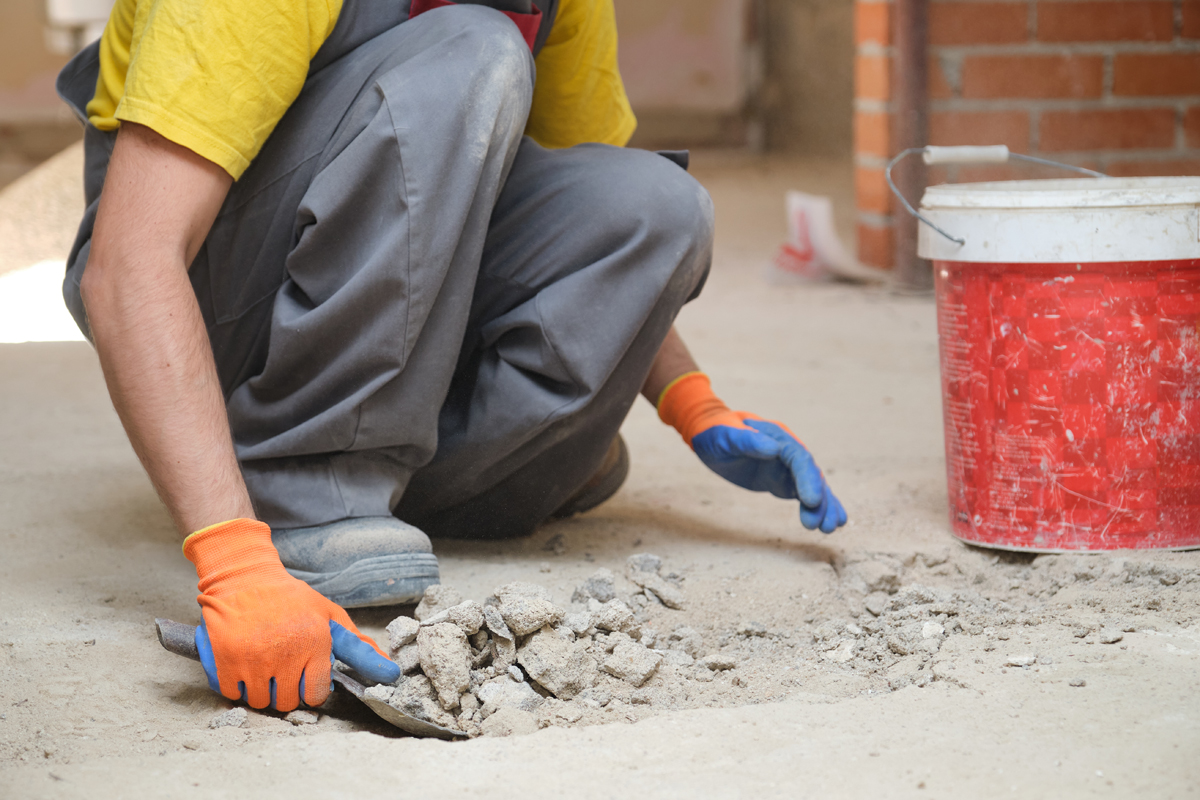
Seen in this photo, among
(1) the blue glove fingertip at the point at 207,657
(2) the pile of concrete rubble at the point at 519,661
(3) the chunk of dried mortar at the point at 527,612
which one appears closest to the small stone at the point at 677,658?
(2) the pile of concrete rubble at the point at 519,661

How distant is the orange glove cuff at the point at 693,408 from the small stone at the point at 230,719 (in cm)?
74

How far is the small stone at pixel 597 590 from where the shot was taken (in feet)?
4.52

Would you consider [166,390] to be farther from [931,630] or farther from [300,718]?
[931,630]

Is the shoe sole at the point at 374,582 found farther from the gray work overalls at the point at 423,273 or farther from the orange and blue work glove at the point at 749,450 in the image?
the orange and blue work glove at the point at 749,450

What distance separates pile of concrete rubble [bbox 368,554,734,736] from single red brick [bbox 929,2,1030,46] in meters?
2.58

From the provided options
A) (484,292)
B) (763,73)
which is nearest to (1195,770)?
(484,292)

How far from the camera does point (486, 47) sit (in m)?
1.33

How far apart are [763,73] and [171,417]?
6.20m

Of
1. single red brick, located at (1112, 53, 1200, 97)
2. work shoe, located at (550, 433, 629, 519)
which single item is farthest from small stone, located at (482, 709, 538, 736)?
single red brick, located at (1112, 53, 1200, 97)

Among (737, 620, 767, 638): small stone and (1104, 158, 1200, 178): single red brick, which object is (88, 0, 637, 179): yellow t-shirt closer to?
(737, 620, 767, 638): small stone

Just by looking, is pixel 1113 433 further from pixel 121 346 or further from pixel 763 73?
pixel 763 73

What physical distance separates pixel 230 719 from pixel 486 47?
758mm

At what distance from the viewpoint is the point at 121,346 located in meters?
1.18

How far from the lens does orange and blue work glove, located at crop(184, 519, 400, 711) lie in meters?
1.12
